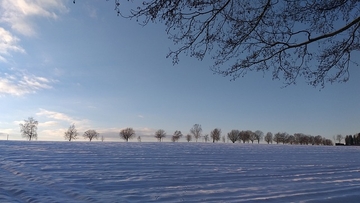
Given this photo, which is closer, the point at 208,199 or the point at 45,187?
the point at 208,199

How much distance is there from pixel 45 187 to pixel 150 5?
3.23 m

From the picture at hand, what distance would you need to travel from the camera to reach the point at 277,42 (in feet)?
16.8

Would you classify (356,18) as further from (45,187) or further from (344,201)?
(45,187)

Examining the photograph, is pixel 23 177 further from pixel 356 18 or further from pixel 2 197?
pixel 356 18

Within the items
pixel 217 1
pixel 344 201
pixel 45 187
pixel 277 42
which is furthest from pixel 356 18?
pixel 45 187

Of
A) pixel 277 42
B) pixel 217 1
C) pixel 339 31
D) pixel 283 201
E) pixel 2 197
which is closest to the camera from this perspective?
pixel 2 197

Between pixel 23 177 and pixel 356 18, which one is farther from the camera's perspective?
pixel 23 177

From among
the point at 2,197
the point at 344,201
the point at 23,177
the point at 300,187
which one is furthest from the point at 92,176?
the point at 344,201

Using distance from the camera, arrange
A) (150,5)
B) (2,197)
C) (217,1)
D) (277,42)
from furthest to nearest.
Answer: (277,42) < (217,1) < (150,5) < (2,197)

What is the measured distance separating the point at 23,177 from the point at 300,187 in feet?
16.7

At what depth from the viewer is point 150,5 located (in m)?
3.94

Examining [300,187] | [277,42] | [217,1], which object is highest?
[217,1]

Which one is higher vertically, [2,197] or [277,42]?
[277,42]

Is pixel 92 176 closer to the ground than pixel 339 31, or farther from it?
closer to the ground
